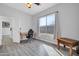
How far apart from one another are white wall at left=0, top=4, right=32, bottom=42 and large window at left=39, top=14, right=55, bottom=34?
34 cm

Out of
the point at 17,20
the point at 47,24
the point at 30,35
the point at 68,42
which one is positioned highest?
the point at 17,20

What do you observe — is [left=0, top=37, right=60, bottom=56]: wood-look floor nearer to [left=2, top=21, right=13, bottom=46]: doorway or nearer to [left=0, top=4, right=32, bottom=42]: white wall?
[left=2, top=21, right=13, bottom=46]: doorway

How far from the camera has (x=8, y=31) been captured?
91.1 inches

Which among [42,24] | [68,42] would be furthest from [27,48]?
[68,42]

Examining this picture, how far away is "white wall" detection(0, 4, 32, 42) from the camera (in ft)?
7.63

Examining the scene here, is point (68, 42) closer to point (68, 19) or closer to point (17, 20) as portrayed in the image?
point (68, 19)

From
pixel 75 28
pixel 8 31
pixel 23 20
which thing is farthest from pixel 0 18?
pixel 75 28

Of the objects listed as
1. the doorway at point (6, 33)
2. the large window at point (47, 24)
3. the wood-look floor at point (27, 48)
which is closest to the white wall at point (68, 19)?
the large window at point (47, 24)

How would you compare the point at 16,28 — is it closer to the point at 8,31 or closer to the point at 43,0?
the point at 8,31

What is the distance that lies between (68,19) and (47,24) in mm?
626

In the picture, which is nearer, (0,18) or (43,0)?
(43,0)

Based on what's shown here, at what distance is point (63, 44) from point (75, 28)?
58 cm

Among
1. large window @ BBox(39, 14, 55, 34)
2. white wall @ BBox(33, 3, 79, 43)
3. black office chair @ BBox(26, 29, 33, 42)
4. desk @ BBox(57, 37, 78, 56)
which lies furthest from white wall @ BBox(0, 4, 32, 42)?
desk @ BBox(57, 37, 78, 56)

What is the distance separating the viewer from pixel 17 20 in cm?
239
